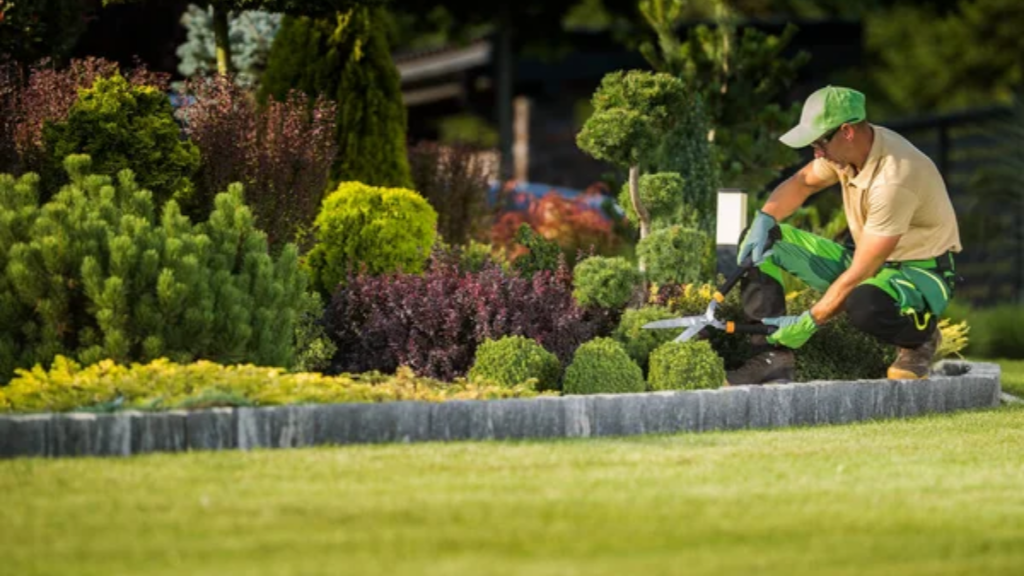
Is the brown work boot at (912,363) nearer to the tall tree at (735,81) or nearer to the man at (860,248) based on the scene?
the man at (860,248)

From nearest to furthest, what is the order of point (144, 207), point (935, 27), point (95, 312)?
point (95, 312), point (144, 207), point (935, 27)

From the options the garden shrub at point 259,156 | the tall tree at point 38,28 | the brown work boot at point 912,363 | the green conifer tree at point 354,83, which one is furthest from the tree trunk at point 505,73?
the brown work boot at point 912,363

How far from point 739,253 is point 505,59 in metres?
13.6

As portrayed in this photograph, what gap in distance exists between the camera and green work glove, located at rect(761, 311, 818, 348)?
32.4ft

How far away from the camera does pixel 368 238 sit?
39.1 ft

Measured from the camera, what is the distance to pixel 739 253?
1032 cm

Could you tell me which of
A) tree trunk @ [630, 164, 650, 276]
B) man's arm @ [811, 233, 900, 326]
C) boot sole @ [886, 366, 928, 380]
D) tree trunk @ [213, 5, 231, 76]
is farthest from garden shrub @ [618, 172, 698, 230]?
tree trunk @ [213, 5, 231, 76]

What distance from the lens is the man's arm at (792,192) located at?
1052 centimetres

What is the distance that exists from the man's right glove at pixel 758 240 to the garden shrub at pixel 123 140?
312cm

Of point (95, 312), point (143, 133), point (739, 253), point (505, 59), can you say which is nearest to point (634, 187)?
point (739, 253)

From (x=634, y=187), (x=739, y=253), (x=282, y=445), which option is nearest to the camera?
(x=282, y=445)

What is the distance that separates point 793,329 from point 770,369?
0.46m

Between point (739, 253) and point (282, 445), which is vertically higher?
point (739, 253)

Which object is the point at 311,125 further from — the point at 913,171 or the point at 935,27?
the point at 935,27
